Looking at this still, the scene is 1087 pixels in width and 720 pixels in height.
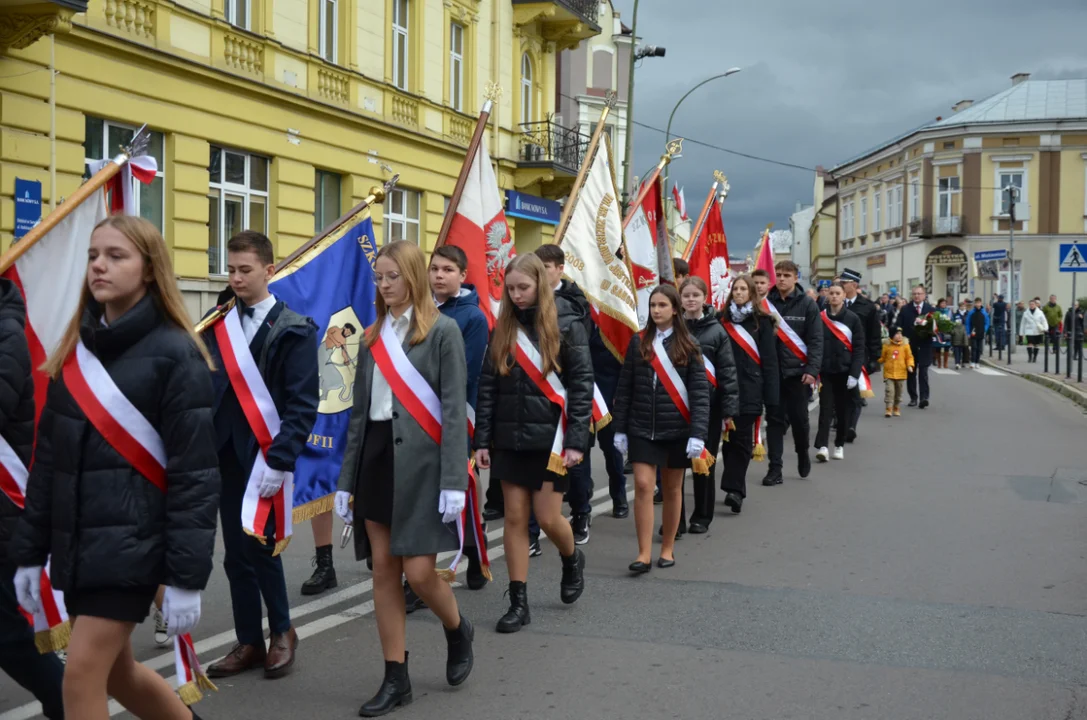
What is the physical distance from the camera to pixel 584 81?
2153 inches

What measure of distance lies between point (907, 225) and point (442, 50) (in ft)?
146

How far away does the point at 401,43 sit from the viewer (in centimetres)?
2278

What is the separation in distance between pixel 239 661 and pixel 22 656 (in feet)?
4.57

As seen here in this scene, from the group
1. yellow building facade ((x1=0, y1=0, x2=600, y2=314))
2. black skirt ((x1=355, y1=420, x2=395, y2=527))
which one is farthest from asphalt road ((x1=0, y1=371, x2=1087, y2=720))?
yellow building facade ((x1=0, y1=0, x2=600, y2=314))

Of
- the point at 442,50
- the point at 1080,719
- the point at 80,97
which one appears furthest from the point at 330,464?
the point at 442,50

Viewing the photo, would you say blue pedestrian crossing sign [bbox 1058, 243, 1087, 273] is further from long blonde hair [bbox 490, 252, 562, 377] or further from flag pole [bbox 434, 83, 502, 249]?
long blonde hair [bbox 490, 252, 562, 377]

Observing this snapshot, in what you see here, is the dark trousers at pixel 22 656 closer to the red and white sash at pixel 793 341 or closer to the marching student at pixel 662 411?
the marching student at pixel 662 411

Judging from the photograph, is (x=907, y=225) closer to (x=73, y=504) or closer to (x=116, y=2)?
(x=116, y=2)

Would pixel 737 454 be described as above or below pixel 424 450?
below

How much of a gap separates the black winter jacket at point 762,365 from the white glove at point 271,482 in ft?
19.1

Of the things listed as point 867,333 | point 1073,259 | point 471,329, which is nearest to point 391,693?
point 471,329

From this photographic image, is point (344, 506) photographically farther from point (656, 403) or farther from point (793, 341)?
point (793, 341)

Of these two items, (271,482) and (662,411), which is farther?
(662,411)

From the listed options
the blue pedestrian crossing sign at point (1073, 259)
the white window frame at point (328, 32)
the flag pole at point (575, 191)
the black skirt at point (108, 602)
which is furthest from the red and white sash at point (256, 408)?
the blue pedestrian crossing sign at point (1073, 259)
